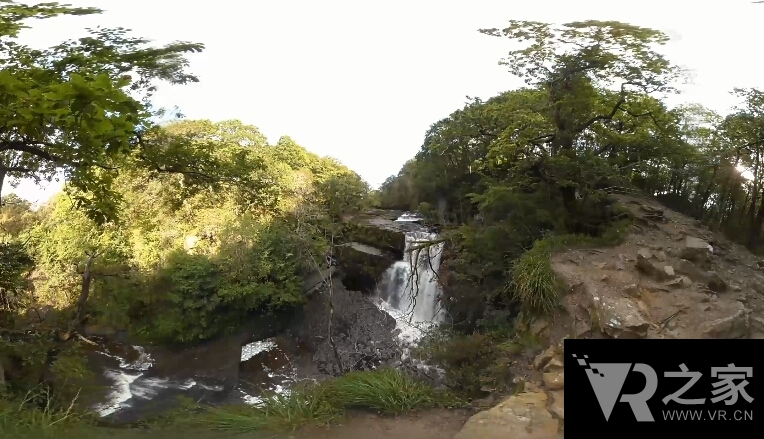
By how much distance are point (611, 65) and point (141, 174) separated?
7.06ft

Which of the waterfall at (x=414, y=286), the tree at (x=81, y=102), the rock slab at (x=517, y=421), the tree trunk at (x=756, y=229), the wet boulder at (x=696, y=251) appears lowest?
the rock slab at (x=517, y=421)

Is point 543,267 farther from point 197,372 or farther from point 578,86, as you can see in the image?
point 197,372

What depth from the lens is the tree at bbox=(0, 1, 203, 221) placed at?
147 cm

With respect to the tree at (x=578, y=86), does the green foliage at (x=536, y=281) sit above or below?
below

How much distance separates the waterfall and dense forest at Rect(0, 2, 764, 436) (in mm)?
77

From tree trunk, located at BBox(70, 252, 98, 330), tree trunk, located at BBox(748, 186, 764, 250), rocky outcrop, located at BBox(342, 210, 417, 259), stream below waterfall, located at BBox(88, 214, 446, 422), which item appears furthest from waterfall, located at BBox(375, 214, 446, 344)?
tree trunk, located at BBox(748, 186, 764, 250)

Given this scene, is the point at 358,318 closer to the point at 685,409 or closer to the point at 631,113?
the point at 685,409

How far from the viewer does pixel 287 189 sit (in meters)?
2.02

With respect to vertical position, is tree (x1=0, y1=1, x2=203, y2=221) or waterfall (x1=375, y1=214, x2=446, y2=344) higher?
tree (x1=0, y1=1, x2=203, y2=221)

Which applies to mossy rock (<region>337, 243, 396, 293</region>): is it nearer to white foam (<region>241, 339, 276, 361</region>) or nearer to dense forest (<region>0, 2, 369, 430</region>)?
dense forest (<region>0, 2, 369, 430</region>)

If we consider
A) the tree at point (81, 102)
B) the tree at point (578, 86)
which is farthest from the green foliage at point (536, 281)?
the tree at point (81, 102)

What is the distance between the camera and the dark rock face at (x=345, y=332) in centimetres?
197

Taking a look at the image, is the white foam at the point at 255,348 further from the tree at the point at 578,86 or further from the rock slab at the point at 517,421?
the tree at the point at 578,86

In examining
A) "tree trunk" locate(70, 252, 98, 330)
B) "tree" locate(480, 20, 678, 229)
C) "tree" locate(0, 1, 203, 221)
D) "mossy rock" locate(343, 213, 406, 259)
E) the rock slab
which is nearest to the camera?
"tree" locate(0, 1, 203, 221)
